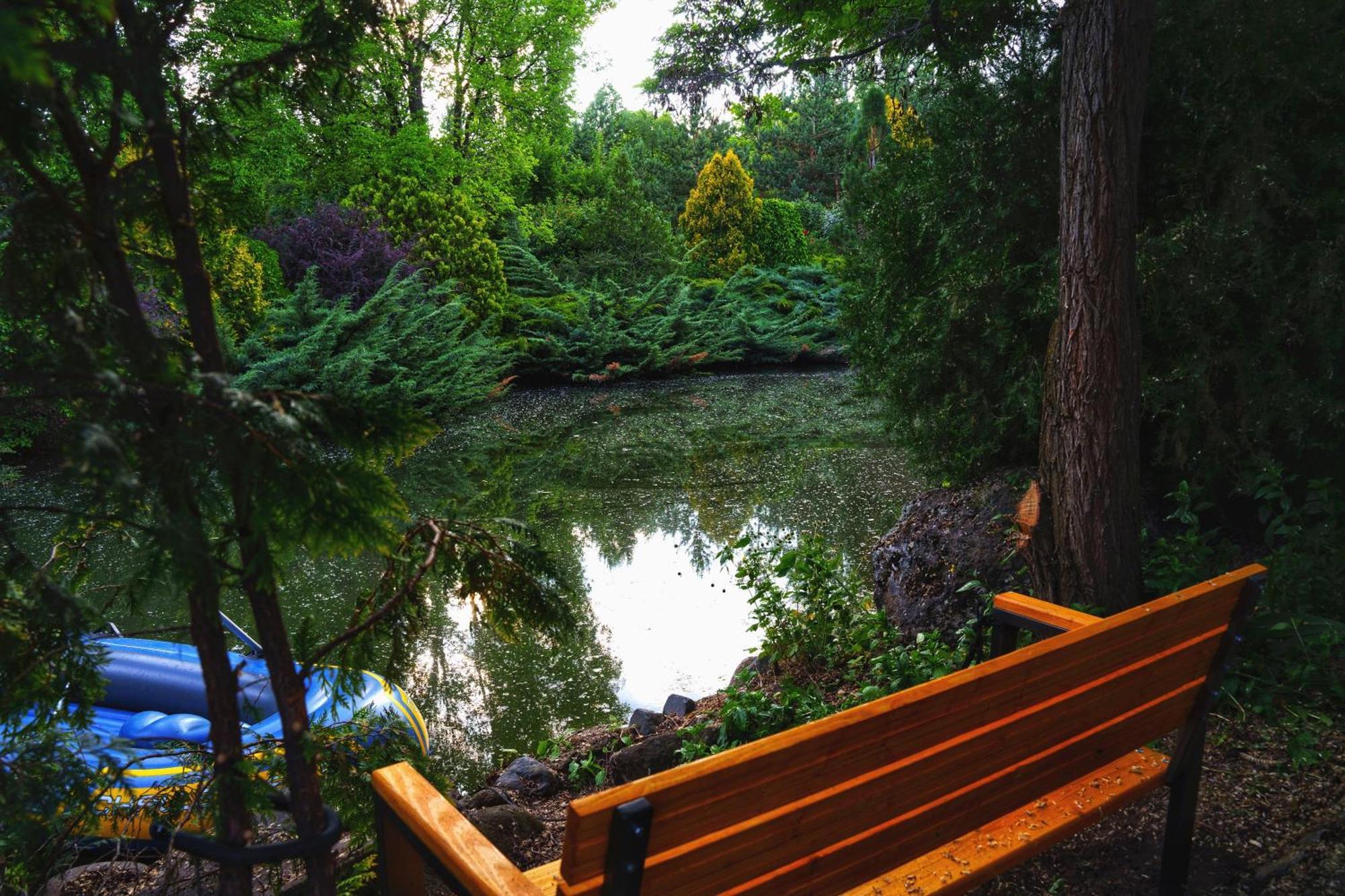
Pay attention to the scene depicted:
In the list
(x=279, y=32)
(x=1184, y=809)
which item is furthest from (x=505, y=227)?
(x=1184, y=809)

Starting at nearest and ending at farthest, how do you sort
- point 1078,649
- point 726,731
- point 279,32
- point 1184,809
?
1. point 1078,649
2. point 1184,809
3. point 726,731
4. point 279,32

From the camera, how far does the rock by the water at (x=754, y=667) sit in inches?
185

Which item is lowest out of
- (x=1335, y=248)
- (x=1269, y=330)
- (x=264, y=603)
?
(x=264, y=603)

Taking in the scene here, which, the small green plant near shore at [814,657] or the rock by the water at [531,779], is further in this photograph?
the rock by the water at [531,779]

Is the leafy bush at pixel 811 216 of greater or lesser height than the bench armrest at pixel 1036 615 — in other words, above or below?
above

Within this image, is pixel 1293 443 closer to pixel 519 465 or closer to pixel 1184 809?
pixel 1184 809

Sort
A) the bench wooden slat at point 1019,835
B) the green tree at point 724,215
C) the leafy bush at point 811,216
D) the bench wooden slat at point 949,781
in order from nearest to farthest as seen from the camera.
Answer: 1. the bench wooden slat at point 949,781
2. the bench wooden slat at point 1019,835
3. the green tree at point 724,215
4. the leafy bush at point 811,216

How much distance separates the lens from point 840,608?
4.61 m

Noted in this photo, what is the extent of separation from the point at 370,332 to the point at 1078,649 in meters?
11.7

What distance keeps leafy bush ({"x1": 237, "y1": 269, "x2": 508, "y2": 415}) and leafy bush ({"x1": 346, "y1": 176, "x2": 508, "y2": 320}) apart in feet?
6.17

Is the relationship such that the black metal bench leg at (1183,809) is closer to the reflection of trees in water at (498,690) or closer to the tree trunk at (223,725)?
the tree trunk at (223,725)

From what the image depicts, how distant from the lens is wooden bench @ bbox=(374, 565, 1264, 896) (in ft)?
4.54

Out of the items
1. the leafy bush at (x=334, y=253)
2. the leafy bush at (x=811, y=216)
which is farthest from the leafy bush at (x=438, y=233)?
the leafy bush at (x=811, y=216)

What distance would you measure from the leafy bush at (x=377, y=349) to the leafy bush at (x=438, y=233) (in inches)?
74.0
